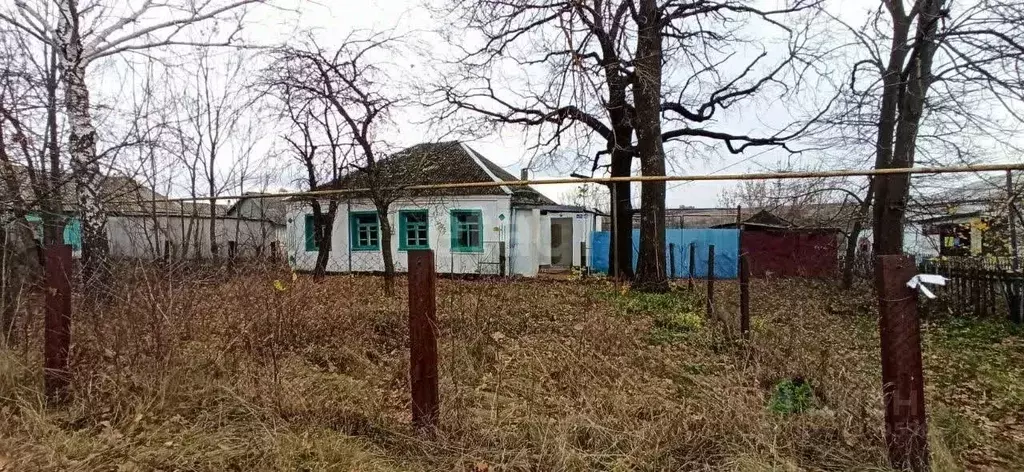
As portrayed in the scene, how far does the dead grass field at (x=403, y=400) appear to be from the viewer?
2873 mm

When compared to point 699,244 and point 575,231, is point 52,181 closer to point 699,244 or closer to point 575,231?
point 699,244

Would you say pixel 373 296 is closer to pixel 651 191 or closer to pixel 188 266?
pixel 188 266

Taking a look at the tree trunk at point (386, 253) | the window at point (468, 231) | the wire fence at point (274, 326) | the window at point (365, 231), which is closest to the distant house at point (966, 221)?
the wire fence at point (274, 326)

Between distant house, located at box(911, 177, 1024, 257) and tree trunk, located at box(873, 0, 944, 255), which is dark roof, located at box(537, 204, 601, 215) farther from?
distant house, located at box(911, 177, 1024, 257)

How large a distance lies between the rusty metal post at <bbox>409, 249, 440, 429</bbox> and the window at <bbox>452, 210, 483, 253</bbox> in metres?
12.9

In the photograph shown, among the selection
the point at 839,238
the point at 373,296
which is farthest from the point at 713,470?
the point at 839,238

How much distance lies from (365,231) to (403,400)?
47.0ft

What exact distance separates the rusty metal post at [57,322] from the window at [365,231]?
12975 millimetres

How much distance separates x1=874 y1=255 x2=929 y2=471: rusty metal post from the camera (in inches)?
98.7

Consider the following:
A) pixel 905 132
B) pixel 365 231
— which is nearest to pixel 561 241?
pixel 365 231

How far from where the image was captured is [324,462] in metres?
2.85

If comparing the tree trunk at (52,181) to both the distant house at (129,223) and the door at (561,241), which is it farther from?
the door at (561,241)

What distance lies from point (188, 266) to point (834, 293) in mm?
8989

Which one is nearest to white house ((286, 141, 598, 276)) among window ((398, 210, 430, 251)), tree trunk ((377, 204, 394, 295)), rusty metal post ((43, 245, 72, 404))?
window ((398, 210, 430, 251))
